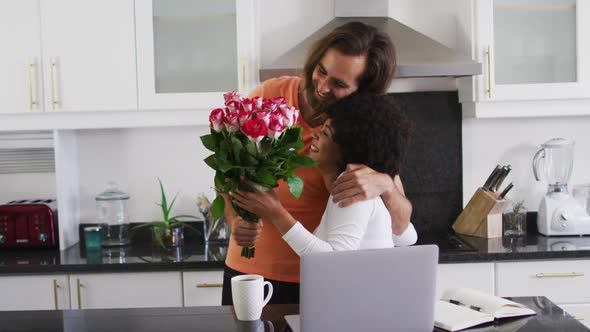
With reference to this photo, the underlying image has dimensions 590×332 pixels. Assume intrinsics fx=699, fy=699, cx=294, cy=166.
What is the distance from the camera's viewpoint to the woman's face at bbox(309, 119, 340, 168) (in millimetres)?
1753

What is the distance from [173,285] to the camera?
273cm

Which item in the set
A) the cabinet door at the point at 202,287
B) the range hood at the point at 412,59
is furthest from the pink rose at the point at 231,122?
the cabinet door at the point at 202,287

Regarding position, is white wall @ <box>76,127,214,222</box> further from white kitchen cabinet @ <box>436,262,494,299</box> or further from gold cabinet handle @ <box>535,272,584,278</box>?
gold cabinet handle @ <box>535,272,584,278</box>

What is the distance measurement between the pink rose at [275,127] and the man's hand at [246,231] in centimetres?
33

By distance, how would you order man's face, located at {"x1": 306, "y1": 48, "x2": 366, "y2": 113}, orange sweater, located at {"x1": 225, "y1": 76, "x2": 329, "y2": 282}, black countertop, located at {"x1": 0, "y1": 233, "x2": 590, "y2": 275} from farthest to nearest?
black countertop, located at {"x1": 0, "y1": 233, "x2": 590, "y2": 275} < orange sweater, located at {"x1": 225, "y1": 76, "x2": 329, "y2": 282} < man's face, located at {"x1": 306, "y1": 48, "x2": 366, "y2": 113}

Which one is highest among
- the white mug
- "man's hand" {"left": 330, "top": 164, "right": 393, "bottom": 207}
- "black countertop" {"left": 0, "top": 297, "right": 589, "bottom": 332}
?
"man's hand" {"left": 330, "top": 164, "right": 393, "bottom": 207}

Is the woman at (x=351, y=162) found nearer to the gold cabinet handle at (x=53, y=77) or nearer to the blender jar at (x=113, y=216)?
the gold cabinet handle at (x=53, y=77)


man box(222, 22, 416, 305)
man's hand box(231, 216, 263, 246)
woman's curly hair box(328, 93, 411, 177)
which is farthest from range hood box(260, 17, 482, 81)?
man's hand box(231, 216, 263, 246)

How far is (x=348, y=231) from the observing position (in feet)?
5.45

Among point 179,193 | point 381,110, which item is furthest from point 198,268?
point 381,110

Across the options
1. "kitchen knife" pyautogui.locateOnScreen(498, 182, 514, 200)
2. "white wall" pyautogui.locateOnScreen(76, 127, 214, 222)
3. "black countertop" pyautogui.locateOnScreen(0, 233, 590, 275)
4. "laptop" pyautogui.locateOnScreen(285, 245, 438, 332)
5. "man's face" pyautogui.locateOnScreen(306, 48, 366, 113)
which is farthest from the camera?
"white wall" pyautogui.locateOnScreen(76, 127, 214, 222)

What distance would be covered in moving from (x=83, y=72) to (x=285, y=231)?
5.00 ft

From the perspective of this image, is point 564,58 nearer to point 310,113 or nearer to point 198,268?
point 310,113

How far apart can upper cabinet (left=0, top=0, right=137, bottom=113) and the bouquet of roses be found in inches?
56.4
